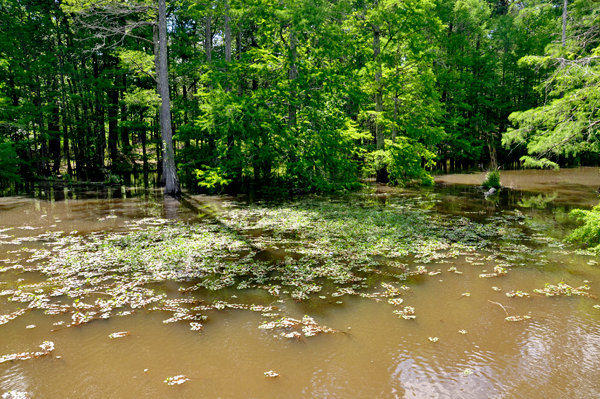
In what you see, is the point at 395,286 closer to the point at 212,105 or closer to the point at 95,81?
the point at 212,105

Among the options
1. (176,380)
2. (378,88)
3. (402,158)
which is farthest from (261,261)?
(378,88)

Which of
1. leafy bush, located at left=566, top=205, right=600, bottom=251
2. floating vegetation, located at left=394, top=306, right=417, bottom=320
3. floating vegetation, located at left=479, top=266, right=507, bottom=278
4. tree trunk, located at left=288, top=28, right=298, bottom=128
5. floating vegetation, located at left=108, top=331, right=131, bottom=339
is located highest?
tree trunk, located at left=288, top=28, right=298, bottom=128

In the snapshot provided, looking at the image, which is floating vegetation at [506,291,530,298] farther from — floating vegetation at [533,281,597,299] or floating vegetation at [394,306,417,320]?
floating vegetation at [394,306,417,320]

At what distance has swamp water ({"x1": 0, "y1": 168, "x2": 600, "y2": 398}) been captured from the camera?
317 cm

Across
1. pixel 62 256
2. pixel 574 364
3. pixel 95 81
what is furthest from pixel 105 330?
pixel 95 81

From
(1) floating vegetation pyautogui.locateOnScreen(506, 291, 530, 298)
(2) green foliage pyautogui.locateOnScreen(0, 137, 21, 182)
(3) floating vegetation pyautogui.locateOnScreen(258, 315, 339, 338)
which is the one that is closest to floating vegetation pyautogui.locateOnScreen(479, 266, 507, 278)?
(1) floating vegetation pyautogui.locateOnScreen(506, 291, 530, 298)

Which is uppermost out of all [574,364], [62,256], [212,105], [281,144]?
[212,105]

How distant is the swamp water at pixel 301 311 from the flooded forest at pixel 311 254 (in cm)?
3

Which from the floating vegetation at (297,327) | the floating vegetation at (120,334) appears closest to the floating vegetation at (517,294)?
the floating vegetation at (297,327)

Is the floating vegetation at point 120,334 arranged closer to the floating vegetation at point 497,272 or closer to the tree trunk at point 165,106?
the floating vegetation at point 497,272

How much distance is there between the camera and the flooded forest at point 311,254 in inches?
A: 131

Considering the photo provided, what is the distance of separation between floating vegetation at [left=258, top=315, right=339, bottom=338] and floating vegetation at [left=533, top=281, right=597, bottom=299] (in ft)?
10.3

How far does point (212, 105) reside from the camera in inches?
544

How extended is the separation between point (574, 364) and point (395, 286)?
2237 mm
